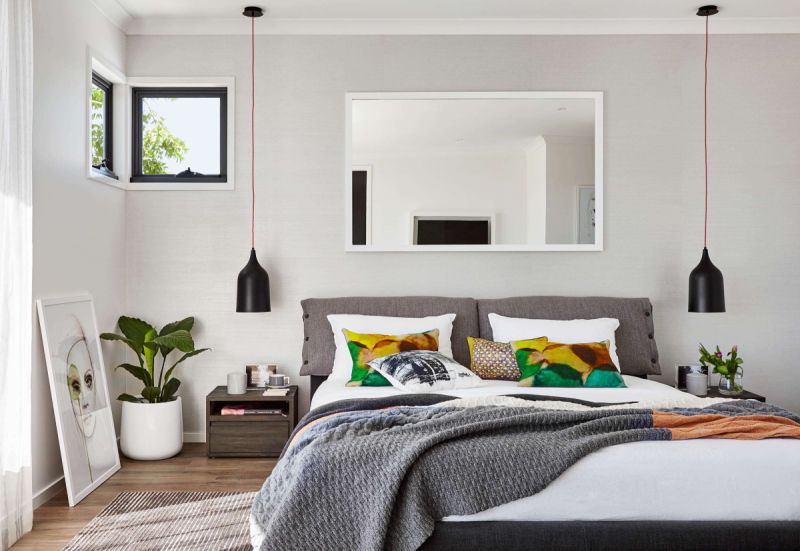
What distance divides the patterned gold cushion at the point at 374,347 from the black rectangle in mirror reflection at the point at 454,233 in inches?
31.5

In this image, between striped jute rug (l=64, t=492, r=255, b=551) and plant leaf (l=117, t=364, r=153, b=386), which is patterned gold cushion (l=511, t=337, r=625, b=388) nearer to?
striped jute rug (l=64, t=492, r=255, b=551)

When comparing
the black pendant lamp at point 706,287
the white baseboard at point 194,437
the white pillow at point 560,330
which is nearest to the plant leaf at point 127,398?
the white baseboard at point 194,437

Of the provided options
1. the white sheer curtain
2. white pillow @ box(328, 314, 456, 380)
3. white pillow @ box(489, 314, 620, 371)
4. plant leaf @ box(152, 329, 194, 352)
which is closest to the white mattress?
white pillow @ box(489, 314, 620, 371)

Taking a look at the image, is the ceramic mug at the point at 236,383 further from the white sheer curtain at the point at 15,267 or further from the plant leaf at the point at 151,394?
the white sheer curtain at the point at 15,267

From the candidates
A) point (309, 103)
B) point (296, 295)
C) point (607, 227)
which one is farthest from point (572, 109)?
point (296, 295)

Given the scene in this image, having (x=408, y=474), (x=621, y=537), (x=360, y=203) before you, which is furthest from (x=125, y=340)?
(x=621, y=537)

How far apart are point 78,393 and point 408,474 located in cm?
224

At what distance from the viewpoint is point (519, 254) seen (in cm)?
428

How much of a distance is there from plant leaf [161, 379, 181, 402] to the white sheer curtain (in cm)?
108

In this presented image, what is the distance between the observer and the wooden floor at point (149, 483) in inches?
112

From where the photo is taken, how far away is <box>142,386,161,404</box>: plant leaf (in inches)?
154

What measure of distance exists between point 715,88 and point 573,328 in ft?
6.19

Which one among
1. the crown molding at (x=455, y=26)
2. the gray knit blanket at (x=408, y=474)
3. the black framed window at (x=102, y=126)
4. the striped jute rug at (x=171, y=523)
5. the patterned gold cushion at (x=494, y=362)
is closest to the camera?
the gray knit blanket at (x=408, y=474)

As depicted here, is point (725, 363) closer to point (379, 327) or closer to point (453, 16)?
point (379, 327)
